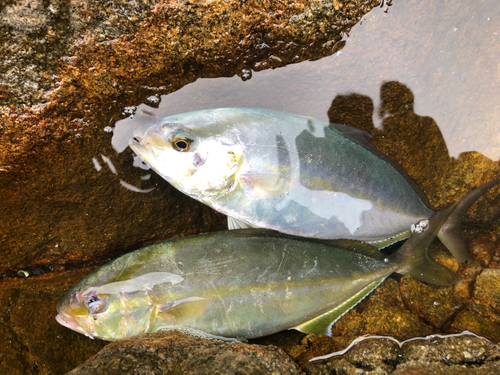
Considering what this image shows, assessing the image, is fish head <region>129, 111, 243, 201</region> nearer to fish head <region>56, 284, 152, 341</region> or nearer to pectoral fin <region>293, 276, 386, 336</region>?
fish head <region>56, 284, 152, 341</region>

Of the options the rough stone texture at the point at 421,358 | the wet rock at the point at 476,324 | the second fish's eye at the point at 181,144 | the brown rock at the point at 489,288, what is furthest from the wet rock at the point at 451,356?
the second fish's eye at the point at 181,144

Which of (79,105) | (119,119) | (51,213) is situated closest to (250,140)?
(119,119)

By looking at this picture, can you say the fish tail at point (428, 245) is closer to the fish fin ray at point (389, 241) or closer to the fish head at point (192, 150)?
the fish fin ray at point (389, 241)

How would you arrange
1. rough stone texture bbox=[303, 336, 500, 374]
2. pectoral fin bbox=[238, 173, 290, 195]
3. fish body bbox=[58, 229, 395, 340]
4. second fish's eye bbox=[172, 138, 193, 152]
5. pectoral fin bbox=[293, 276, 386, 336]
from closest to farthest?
rough stone texture bbox=[303, 336, 500, 374], second fish's eye bbox=[172, 138, 193, 152], pectoral fin bbox=[238, 173, 290, 195], fish body bbox=[58, 229, 395, 340], pectoral fin bbox=[293, 276, 386, 336]

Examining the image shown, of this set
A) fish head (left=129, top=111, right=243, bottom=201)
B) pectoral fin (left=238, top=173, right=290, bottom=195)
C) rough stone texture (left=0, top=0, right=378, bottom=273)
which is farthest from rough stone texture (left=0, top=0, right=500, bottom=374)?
pectoral fin (left=238, top=173, right=290, bottom=195)

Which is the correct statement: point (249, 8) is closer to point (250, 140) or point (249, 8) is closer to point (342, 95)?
point (250, 140)

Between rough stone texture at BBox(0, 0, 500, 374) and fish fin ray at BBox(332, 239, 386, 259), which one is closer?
rough stone texture at BBox(0, 0, 500, 374)
